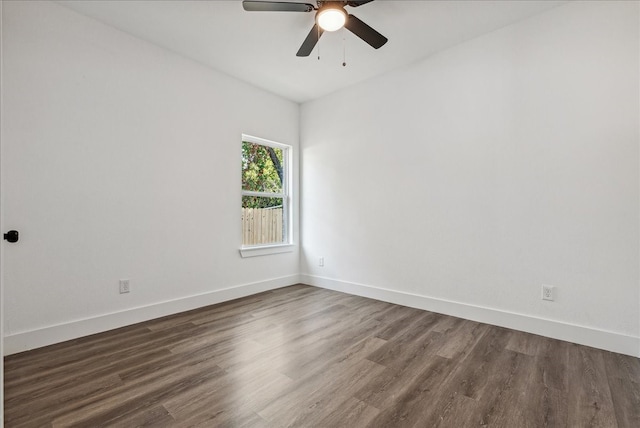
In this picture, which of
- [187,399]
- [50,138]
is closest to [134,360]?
[187,399]

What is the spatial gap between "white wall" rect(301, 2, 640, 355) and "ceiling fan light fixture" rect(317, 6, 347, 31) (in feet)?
4.92

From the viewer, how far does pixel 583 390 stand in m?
1.93

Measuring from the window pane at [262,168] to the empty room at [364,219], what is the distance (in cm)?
20

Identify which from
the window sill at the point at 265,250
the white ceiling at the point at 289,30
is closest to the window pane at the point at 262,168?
the window sill at the point at 265,250

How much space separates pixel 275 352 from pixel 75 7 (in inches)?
130

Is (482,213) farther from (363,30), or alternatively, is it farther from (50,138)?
(50,138)

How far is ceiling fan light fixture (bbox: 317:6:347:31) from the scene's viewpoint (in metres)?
2.29

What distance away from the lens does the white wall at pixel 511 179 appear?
8.02 ft

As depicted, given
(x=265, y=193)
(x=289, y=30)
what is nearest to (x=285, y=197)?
(x=265, y=193)

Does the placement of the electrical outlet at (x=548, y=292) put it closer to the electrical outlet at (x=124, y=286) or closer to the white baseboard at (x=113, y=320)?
the white baseboard at (x=113, y=320)

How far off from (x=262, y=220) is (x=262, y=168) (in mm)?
725

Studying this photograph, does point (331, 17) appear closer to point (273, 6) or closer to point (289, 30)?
point (273, 6)

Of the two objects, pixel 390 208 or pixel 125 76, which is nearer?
pixel 125 76

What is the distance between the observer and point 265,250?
423cm
